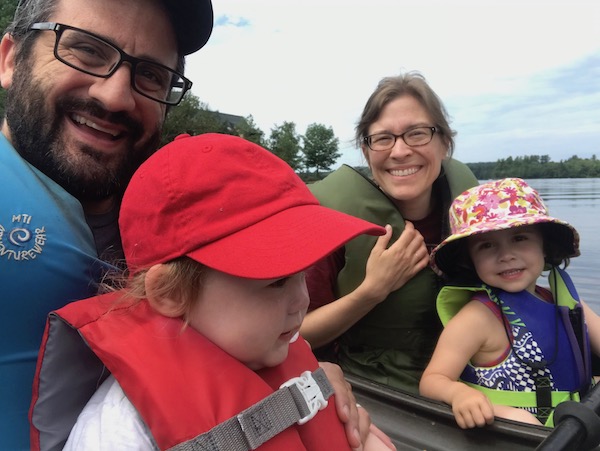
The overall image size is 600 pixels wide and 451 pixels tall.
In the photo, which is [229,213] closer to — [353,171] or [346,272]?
[346,272]

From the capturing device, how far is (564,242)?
2188mm

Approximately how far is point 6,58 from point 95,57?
0.43m

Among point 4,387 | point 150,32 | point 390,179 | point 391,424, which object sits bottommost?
point 391,424

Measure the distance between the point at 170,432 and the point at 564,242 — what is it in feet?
6.47

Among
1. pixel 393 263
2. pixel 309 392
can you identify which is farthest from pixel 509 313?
pixel 309 392

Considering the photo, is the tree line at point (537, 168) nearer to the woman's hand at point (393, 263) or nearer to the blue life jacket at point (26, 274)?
the woman's hand at point (393, 263)

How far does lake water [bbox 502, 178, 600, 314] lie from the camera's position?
3758 millimetres

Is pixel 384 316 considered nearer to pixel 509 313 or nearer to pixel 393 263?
pixel 393 263

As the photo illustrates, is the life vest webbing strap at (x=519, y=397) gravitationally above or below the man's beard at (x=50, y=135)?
below

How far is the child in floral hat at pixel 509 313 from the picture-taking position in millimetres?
1938

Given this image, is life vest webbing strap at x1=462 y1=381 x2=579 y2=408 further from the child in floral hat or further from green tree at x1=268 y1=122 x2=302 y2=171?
green tree at x1=268 y1=122 x2=302 y2=171

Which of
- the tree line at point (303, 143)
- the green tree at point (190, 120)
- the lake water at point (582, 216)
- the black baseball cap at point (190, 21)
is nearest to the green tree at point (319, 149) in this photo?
the tree line at point (303, 143)

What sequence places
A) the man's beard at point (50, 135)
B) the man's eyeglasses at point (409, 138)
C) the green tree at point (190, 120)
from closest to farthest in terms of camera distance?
the man's beard at point (50, 135)
the man's eyeglasses at point (409, 138)
the green tree at point (190, 120)

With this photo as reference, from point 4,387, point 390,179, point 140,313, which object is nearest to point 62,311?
point 140,313
